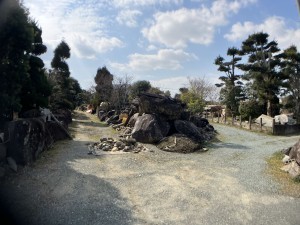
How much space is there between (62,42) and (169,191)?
22.5m

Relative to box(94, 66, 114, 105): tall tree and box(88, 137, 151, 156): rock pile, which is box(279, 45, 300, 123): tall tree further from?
box(94, 66, 114, 105): tall tree

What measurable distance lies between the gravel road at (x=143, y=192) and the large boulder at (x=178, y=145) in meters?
1.36

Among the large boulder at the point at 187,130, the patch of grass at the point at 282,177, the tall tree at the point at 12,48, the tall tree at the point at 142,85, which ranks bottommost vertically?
the patch of grass at the point at 282,177

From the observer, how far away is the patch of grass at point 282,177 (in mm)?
8130

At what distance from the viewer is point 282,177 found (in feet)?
31.0

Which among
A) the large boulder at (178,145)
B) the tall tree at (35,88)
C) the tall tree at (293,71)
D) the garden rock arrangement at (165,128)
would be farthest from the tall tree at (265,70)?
the tall tree at (35,88)

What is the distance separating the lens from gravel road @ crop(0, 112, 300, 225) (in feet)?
20.1

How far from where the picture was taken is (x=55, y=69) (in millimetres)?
26203

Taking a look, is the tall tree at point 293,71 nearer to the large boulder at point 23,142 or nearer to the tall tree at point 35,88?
the tall tree at point 35,88

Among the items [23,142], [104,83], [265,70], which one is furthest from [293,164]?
[104,83]

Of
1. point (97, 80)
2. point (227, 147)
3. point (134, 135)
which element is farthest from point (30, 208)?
point (97, 80)

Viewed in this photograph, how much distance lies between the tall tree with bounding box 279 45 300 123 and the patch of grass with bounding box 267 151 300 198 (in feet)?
49.3

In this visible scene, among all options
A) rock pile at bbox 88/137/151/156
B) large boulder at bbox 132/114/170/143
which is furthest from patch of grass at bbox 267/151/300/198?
large boulder at bbox 132/114/170/143

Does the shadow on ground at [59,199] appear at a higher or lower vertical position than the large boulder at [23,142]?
lower
